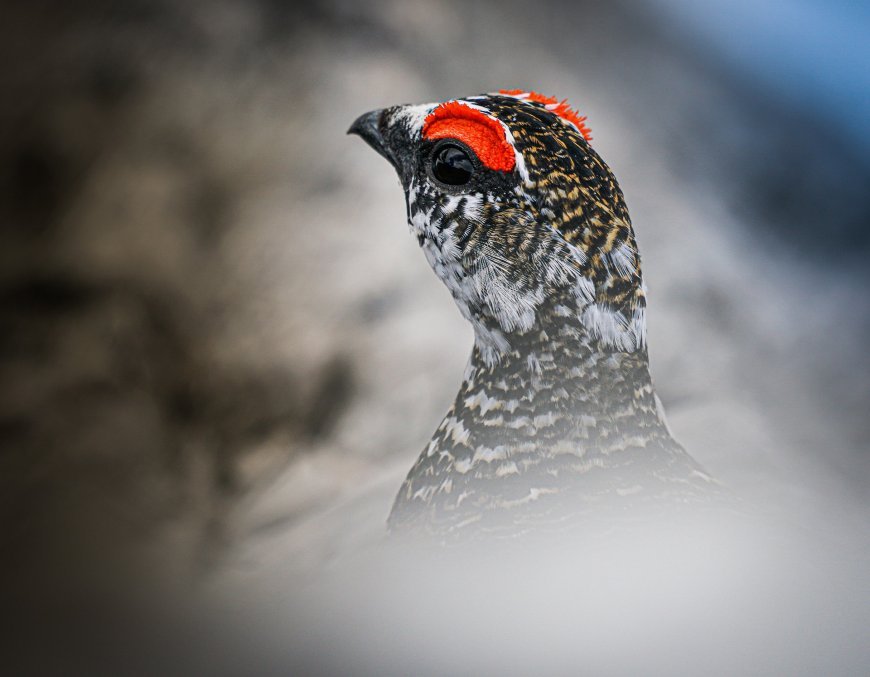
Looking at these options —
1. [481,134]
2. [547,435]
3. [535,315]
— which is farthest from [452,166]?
[547,435]

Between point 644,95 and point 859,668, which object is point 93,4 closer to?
point 644,95

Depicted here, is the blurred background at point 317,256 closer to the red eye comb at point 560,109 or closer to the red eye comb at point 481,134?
the red eye comb at point 560,109

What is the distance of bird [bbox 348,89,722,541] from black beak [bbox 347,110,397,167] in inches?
1.7

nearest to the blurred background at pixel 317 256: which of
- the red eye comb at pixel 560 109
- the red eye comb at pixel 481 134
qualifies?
the red eye comb at pixel 560 109

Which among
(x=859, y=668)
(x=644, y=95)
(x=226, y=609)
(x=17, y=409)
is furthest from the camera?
(x=644, y=95)

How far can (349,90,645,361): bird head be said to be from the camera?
0.71 meters

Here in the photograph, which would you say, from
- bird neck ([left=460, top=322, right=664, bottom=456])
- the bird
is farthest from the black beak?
bird neck ([left=460, top=322, right=664, bottom=456])

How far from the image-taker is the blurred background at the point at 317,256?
0.78 m

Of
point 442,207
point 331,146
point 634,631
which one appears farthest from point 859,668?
point 331,146

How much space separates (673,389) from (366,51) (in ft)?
1.69

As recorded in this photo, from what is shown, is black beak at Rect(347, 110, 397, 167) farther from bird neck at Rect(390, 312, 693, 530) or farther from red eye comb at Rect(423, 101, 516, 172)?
bird neck at Rect(390, 312, 693, 530)

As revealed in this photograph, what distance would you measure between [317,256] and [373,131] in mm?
174

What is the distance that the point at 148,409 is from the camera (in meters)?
0.83

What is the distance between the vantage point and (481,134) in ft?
2.30
